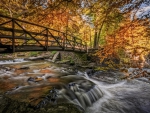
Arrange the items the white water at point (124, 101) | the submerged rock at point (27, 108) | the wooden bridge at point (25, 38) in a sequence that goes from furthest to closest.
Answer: the white water at point (124, 101) < the wooden bridge at point (25, 38) < the submerged rock at point (27, 108)

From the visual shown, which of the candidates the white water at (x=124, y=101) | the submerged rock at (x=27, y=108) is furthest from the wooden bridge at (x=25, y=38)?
the white water at (x=124, y=101)

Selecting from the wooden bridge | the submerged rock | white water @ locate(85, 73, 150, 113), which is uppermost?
the wooden bridge

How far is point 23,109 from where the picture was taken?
462 cm

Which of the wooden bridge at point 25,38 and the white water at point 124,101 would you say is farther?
the white water at point 124,101

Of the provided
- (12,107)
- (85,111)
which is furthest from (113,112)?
(12,107)

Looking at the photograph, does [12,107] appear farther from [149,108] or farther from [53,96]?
[149,108]

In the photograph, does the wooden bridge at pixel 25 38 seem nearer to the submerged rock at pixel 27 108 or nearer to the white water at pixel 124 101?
the submerged rock at pixel 27 108

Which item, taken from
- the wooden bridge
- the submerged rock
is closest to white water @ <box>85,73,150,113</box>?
the submerged rock

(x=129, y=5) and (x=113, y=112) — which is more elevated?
(x=129, y=5)

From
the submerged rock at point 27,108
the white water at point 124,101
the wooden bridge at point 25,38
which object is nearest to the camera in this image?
the submerged rock at point 27,108

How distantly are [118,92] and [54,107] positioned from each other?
583 centimetres

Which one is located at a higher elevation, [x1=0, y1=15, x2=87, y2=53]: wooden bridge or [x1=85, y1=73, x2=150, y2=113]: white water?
[x1=0, y1=15, x2=87, y2=53]: wooden bridge

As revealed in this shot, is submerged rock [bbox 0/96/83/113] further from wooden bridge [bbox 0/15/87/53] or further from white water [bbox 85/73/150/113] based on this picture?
wooden bridge [bbox 0/15/87/53]

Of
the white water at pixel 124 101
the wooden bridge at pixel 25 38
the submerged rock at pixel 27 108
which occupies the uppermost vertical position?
the wooden bridge at pixel 25 38
